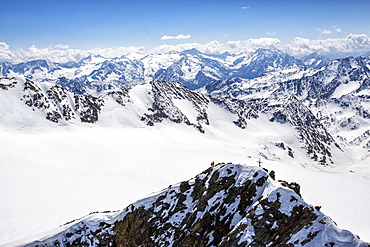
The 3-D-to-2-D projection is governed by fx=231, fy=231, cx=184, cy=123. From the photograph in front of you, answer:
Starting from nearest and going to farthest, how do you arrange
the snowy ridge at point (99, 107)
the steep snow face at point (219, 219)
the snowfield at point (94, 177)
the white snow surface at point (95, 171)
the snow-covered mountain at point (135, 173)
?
the steep snow face at point (219, 219) < the snow-covered mountain at point (135, 173) < the snowfield at point (94, 177) < the white snow surface at point (95, 171) < the snowy ridge at point (99, 107)

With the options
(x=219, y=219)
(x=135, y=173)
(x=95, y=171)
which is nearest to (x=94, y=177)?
(x=95, y=171)

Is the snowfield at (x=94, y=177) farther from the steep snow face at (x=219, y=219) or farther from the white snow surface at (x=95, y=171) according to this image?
the steep snow face at (x=219, y=219)

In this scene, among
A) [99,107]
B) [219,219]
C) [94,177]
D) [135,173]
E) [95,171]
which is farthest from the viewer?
[99,107]

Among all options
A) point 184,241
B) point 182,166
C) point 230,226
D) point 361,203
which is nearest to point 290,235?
point 230,226

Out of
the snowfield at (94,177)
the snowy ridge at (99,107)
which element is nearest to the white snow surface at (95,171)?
the snowfield at (94,177)

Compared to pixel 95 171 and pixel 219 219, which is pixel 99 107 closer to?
pixel 95 171

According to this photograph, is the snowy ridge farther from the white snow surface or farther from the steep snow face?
the steep snow face

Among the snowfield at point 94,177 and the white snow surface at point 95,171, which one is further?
the white snow surface at point 95,171

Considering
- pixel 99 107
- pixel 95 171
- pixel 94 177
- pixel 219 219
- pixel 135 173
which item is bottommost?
pixel 135 173
